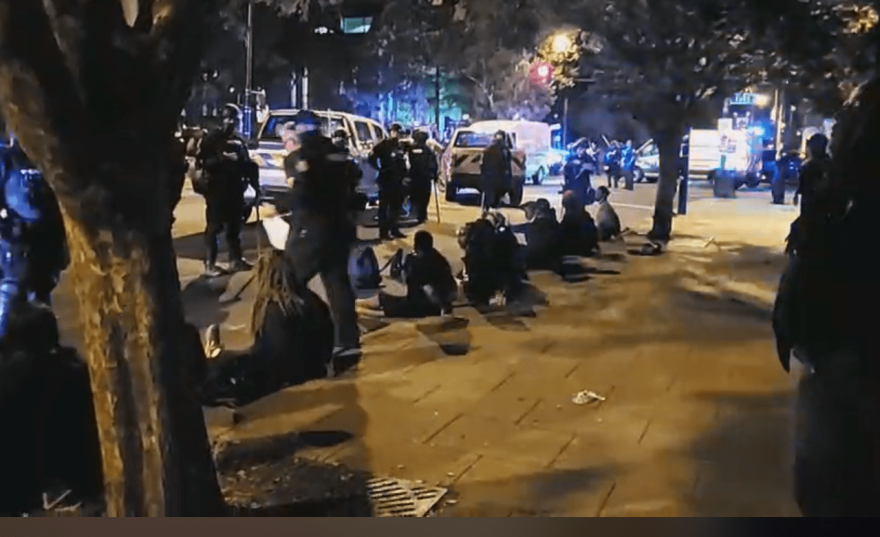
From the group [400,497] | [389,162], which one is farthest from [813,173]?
[400,497]

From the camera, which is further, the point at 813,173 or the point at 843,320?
the point at 813,173

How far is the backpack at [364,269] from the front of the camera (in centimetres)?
380

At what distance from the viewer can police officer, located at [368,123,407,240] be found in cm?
332

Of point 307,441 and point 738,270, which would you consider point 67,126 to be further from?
point 738,270

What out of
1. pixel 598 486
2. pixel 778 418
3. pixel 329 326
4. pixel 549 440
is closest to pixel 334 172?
pixel 329 326

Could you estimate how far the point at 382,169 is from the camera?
3543 millimetres

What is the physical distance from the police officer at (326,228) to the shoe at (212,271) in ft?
1.41

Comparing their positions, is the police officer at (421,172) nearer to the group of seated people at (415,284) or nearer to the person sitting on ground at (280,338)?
the group of seated people at (415,284)

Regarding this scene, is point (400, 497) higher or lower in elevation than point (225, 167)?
lower

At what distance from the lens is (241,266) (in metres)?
3.67

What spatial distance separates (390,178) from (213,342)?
35.4 inches

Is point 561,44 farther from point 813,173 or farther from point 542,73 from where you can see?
point 813,173

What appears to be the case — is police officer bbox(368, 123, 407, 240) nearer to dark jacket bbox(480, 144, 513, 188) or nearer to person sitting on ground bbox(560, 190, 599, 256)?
dark jacket bbox(480, 144, 513, 188)

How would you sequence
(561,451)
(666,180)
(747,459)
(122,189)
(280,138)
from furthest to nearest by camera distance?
(666,180) → (280,138) → (561,451) → (747,459) → (122,189)
